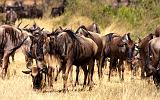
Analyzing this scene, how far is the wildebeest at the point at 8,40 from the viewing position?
1750 cm

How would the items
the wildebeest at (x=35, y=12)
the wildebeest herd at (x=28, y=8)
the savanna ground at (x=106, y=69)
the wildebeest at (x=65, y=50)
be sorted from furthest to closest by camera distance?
the wildebeest at (x=35, y=12)
the wildebeest herd at (x=28, y=8)
the wildebeest at (x=65, y=50)
the savanna ground at (x=106, y=69)

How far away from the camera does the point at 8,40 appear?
1761cm

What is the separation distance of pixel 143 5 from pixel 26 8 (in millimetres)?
17154

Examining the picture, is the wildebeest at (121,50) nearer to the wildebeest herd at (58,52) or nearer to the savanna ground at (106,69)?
the savanna ground at (106,69)

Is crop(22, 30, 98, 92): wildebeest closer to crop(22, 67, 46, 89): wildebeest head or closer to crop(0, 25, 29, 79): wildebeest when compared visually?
crop(22, 67, 46, 89): wildebeest head

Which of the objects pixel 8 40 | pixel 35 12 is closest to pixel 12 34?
pixel 8 40

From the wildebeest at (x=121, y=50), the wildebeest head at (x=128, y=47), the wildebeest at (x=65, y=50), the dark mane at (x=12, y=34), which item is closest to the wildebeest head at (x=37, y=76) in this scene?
the wildebeest at (x=65, y=50)

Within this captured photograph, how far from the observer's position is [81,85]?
16.4 meters

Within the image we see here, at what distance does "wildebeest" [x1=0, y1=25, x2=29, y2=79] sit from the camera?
57.4ft

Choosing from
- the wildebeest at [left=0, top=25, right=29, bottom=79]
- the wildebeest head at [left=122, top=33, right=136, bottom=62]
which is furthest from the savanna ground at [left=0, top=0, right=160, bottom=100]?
the wildebeest head at [left=122, top=33, right=136, bottom=62]

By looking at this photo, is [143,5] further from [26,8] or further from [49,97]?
[49,97]

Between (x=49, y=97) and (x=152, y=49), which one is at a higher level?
(x=152, y=49)

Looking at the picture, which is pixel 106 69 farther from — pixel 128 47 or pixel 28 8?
pixel 28 8

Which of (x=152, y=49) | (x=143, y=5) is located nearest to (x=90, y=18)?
(x=143, y=5)
